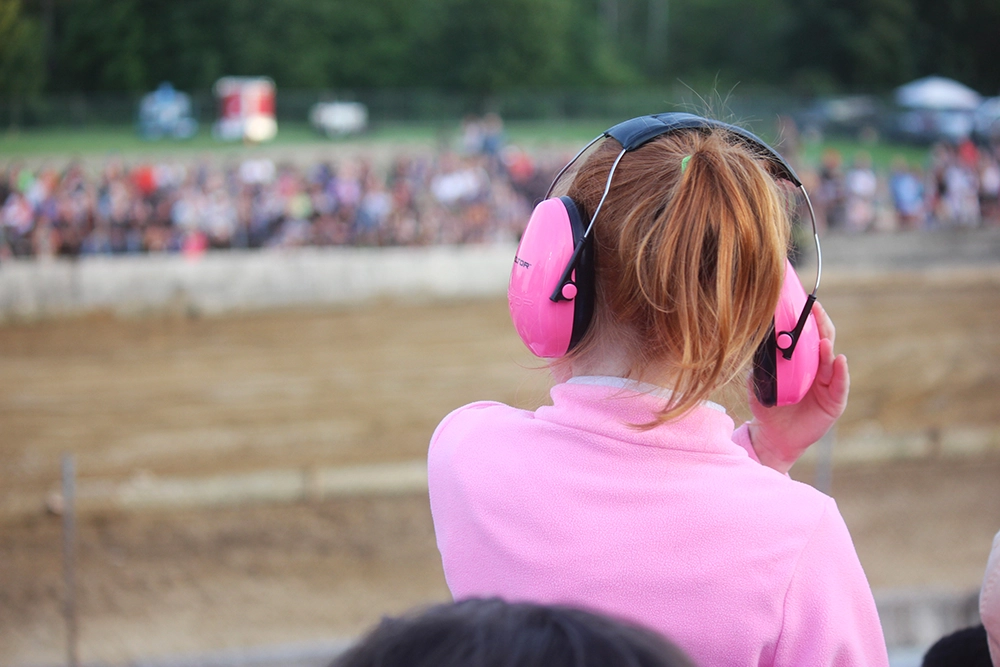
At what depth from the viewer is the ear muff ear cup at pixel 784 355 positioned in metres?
1.33

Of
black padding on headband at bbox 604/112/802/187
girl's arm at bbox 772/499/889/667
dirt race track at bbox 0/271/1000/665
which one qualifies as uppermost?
black padding on headband at bbox 604/112/802/187

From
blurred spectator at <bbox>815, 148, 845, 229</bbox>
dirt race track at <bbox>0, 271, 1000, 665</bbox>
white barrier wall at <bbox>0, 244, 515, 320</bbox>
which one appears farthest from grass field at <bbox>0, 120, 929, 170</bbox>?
blurred spectator at <bbox>815, 148, 845, 229</bbox>

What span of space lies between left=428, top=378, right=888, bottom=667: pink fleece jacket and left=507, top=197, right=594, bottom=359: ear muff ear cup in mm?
90

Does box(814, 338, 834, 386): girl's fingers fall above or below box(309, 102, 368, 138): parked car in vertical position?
above

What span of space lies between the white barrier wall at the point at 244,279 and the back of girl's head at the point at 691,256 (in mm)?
14557

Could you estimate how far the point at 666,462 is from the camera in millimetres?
1190

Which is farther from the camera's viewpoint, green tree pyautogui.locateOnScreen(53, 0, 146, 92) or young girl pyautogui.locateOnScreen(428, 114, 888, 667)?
green tree pyautogui.locateOnScreen(53, 0, 146, 92)

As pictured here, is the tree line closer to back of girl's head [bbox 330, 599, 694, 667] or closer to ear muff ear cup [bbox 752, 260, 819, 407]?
ear muff ear cup [bbox 752, 260, 819, 407]

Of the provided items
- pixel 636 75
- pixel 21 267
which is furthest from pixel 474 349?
pixel 636 75

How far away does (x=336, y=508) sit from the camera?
7777 mm

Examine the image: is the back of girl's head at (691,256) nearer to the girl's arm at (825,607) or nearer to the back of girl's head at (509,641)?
the girl's arm at (825,607)

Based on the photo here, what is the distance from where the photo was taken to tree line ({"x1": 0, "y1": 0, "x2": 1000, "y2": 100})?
84.1 ft

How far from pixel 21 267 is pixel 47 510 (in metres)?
8.21

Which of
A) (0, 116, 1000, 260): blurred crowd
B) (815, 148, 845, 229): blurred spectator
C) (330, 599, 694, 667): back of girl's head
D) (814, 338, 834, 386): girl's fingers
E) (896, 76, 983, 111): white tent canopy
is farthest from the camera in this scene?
(896, 76, 983, 111): white tent canopy
